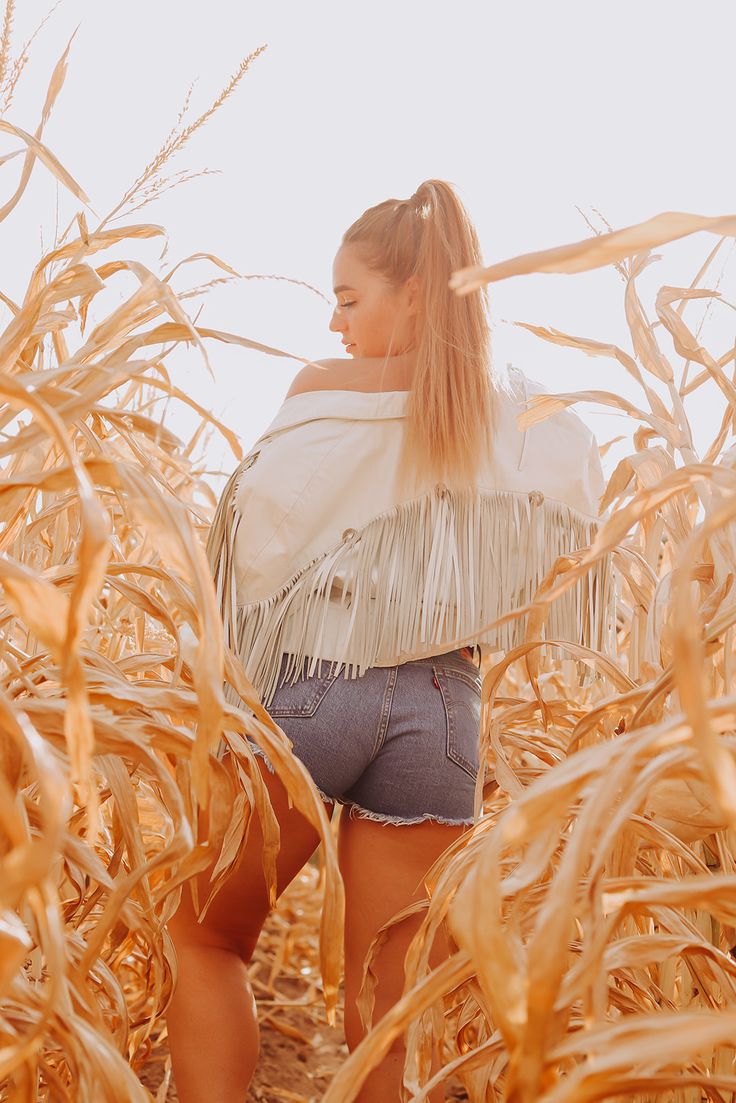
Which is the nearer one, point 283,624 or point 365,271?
point 283,624

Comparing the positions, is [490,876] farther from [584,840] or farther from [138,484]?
[138,484]

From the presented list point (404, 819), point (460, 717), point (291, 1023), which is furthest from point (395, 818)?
point (291, 1023)

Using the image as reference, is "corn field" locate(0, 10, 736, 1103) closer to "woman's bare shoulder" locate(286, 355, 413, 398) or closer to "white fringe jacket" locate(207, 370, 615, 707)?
"white fringe jacket" locate(207, 370, 615, 707)

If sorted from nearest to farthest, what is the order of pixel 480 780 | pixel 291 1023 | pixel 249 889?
pixel 480 780 < pixel 249 889 < pixel 291 1023

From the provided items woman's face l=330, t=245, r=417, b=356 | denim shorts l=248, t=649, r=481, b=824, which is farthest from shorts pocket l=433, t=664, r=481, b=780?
Answer: woman's face l=330, t=245, r=417, b=356

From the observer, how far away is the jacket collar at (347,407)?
124 cm

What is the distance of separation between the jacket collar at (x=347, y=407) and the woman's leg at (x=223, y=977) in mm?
402

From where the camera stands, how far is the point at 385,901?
1131 millimetres

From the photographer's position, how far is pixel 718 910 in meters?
0.50

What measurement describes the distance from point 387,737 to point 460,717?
9cm

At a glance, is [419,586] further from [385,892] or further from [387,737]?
[385,892]

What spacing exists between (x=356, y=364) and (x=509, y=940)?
958mm

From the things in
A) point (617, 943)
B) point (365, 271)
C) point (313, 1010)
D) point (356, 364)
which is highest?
point (365, 271)

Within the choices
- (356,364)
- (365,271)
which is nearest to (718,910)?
(356,364)
